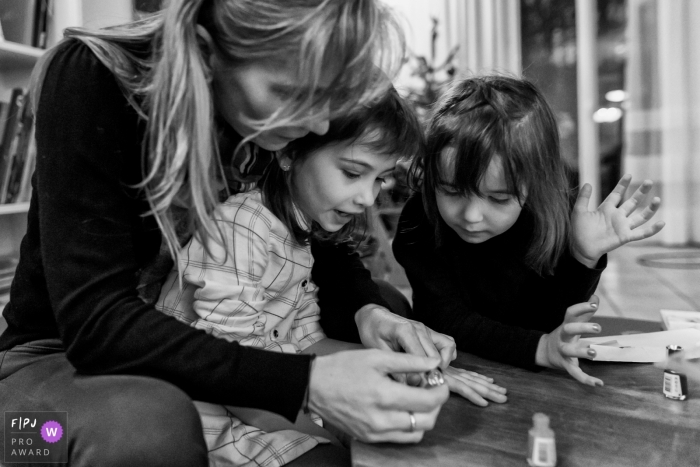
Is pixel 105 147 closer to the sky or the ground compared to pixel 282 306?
closer to the sky

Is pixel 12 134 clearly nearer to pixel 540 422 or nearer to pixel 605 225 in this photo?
pixel 605 225

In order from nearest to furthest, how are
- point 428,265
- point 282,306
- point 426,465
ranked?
point 426,465, point 282,306, point 428,265

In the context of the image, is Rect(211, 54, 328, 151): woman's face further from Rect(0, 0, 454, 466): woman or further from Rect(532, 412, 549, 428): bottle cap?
Rect(532, 412, 549, 428): bottle cap

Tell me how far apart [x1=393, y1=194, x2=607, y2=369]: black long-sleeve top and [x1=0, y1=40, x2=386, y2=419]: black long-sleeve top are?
585mm

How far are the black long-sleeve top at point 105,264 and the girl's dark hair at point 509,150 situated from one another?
60 centimetres

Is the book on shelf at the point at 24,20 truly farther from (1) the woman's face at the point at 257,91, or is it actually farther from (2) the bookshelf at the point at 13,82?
(1) the woman's face at the point at 257,91

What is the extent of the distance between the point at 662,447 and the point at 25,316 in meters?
0.83

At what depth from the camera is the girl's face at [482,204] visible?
1.17 meters

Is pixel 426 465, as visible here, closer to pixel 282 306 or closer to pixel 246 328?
pixel 246 328

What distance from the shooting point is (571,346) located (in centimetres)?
94

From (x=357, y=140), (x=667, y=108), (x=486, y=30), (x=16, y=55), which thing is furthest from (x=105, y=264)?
(x=486, y=30)

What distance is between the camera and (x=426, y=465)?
2.13ft

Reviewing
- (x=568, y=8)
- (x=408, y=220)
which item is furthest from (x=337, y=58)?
(x=568, y=8)

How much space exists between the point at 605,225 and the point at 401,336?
515mm
